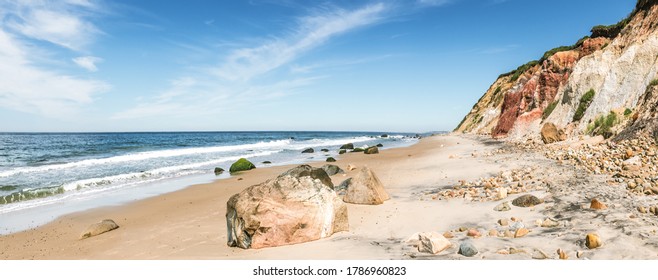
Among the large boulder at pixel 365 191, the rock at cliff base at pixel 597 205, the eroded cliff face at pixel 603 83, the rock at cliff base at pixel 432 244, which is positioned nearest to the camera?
the rock at cliff base at pixel 432 244

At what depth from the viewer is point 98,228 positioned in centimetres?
905

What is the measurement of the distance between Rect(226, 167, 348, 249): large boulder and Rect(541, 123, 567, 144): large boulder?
1384 centimetres

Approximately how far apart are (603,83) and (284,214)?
1741 cm

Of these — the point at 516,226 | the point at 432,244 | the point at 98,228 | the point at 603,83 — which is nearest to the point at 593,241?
the point at 516,226

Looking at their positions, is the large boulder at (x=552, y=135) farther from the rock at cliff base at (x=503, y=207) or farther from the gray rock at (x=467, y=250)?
the gray rock at (x=467, y=250)

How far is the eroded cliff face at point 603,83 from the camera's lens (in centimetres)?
1353

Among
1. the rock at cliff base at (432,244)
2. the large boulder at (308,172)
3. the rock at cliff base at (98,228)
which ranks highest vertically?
the large boulder at (308,172)

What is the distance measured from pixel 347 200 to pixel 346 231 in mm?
2663

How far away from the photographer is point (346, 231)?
7207 mm

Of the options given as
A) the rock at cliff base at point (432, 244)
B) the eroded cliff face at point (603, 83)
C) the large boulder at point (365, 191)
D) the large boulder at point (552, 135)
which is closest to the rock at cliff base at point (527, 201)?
the rock at cliff base at point (432, 244)

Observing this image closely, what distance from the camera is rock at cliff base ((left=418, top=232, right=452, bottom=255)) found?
5.16m

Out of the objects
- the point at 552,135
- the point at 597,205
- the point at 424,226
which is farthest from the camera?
the point at 552,135

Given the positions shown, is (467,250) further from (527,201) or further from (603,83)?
(603,83)

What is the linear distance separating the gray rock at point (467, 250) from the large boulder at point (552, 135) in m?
14.2
